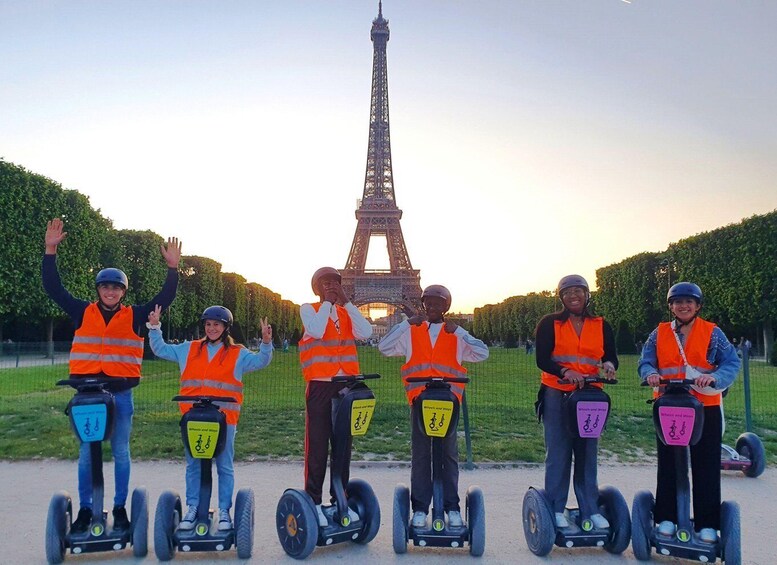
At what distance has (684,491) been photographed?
419 cm

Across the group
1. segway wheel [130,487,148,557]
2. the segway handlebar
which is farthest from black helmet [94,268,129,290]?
the segway handlebar

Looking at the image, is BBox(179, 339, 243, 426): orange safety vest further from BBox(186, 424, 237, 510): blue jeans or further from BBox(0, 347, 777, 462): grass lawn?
BBox(0, 347, 777, 462): grass lawn

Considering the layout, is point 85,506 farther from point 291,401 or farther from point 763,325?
point 763,325

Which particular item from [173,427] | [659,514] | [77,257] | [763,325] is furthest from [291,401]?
[763,325]

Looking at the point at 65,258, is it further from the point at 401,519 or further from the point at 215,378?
the point at 401,519

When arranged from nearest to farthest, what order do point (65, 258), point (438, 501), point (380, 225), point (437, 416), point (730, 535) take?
point (730, 535), point (437, 416), point (438, 501), point (65, 258), point (380, 225)

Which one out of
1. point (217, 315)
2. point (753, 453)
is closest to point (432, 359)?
point (217, 315)

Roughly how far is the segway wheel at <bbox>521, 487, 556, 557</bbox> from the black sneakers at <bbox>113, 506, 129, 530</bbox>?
9.48 ft

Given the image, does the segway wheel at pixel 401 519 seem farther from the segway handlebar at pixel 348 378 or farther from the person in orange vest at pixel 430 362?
the segway handlebar at pixel 348 378

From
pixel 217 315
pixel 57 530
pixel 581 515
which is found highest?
pixel 217 315

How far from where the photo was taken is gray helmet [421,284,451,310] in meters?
4.55

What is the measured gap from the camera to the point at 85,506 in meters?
4.34

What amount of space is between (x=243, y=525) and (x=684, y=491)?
3041 mm

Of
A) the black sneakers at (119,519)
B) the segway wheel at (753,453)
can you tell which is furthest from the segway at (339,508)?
the segway wheel at (753,453)
